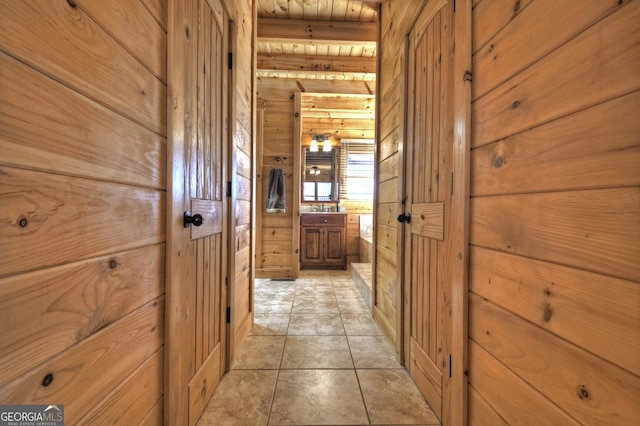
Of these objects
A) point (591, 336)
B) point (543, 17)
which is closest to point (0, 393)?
point (591, 336)

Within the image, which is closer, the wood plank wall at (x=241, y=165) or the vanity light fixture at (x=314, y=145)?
the wood plank wall at (x=241, y=165)

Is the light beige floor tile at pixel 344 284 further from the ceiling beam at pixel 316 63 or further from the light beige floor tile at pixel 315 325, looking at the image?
the ceiling beam at pixel 316 63

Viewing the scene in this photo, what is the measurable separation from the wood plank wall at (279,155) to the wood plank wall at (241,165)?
1530mm

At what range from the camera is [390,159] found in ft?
6.89

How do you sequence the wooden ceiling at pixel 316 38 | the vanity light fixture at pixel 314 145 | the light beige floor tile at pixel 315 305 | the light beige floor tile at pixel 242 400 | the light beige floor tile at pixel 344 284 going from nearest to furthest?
1. the light beige floor tile at pixel 242 400
2. the light beige floor tile at pixel 315 305
3. the wooden ceiling at pixel 316 38
4. the light beige floor tile at pixel 344 284
5. the vanity light fixture at pixel 314 145

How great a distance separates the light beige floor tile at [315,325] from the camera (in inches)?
82.5

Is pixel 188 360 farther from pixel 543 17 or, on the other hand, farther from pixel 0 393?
pixel 543 17

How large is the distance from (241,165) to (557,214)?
178 centimetres

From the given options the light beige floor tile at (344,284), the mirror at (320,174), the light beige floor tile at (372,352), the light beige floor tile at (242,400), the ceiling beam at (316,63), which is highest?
the ceiling beam at (316,63)

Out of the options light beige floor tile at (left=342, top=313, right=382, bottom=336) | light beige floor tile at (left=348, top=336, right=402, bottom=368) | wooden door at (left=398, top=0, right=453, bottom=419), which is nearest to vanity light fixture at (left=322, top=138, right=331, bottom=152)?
wooden door at (left=398, top=0, right=453, bottom=419)

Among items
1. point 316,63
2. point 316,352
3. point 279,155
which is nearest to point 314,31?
point 316,63

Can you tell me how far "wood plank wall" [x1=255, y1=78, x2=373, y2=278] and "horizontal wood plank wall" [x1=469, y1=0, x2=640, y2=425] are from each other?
2989 mm

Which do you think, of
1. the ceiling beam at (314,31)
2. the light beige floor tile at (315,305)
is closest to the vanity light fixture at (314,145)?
the ceiling beam at (314,31)

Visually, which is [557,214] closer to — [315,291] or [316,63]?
[315,291]
